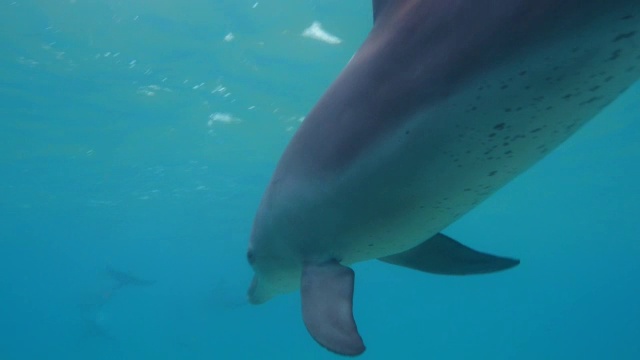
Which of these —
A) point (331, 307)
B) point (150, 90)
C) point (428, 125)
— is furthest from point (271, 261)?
point (150, 90)

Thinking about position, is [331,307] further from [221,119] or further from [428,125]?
[221,119]

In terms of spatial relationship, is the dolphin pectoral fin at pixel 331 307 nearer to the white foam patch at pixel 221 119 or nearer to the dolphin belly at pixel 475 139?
the dolphin belly at pixel 475 139

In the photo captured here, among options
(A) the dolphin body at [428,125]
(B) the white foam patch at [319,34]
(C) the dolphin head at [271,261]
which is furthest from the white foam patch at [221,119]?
(A) the dolphin body at [428,125]

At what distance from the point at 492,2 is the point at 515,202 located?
34724 mm

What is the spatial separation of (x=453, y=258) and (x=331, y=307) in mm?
1312

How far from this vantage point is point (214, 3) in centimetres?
1309

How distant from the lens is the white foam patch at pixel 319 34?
546 inches

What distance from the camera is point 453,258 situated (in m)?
4.10

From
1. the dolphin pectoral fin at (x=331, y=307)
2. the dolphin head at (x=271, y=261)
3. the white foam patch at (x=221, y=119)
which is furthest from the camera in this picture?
the white foam patch at (x=221, y=119)

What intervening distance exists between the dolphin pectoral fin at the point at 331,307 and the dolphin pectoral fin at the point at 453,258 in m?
0.70

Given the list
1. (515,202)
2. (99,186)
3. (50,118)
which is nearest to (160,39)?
(50,118)

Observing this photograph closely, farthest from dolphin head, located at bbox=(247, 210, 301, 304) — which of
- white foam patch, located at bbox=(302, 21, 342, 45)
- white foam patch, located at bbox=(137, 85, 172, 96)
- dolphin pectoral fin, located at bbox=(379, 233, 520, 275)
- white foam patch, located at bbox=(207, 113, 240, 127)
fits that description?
white foam patch, located at bbox=(207, 113, 240, 127)

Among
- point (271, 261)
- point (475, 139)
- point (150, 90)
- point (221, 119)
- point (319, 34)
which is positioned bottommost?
point (475, 139)

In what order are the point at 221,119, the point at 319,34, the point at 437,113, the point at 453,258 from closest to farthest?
the point at 437,113, the point at 453,258, the point at 319,34, the point at 221,119
